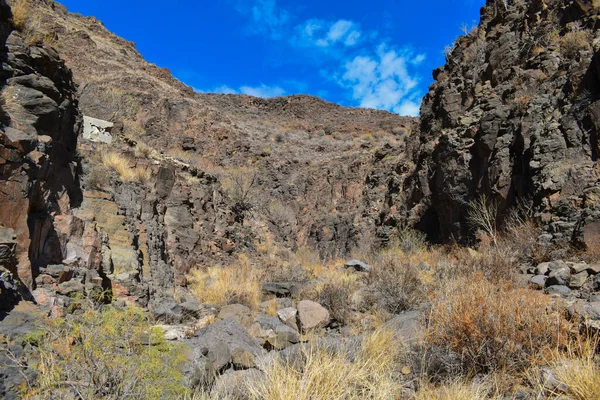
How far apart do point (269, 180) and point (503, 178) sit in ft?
65.6

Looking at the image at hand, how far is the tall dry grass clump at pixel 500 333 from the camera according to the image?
3.13 meters

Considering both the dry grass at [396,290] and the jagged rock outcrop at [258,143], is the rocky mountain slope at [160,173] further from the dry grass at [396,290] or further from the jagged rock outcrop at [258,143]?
the dry grass at [396,290]

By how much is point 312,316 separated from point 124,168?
7.50 m

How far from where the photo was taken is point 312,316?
552cm

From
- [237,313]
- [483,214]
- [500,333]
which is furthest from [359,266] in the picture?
[500,333]

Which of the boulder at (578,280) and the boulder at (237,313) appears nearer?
the boulder at (578,280)

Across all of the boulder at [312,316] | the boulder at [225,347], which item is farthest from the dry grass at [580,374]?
the boulder at [312,316]

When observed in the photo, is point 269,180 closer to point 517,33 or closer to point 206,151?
point 206,151

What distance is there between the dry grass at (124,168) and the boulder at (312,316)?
6.54m

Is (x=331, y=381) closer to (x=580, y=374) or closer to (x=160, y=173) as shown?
(x=580, y=374)

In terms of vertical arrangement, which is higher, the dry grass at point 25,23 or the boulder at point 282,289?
the dry grass at point 25,23

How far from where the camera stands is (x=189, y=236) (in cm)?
1166

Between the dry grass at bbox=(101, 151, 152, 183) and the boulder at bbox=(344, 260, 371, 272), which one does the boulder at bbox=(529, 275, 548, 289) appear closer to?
the boulder at bbox=(344, 260, 371, 272)

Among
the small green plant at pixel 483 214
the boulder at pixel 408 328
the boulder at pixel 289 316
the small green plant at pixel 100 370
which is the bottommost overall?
the boulder at pixel 289 316
